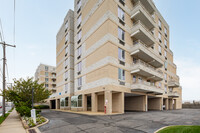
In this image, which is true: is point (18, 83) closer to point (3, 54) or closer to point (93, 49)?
point (3, 54)

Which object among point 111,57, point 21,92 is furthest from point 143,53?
point 21,92

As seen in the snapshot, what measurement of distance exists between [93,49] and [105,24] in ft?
15.6

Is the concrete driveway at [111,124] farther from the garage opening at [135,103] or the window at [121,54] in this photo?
the garage opening at [135,103]

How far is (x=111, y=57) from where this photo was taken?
1764 centimetres

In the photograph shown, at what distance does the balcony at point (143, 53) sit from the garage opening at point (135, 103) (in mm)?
7562

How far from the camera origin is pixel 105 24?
18.4 m

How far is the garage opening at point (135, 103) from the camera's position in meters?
→ 22.8

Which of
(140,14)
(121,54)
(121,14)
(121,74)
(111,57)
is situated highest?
(140,14)

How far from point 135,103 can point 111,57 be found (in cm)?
1263

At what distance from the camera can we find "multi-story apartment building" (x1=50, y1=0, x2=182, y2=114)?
1798cm

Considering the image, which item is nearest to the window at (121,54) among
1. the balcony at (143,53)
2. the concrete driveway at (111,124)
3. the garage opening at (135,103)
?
the balcony at (143,53)

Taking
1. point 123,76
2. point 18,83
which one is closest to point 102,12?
point 123,76

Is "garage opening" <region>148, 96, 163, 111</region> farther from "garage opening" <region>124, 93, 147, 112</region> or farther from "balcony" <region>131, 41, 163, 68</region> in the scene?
"balcony" <region>131, 41, 163, 68</region>

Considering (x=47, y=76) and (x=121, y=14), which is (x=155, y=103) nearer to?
(x=121, y=14)
